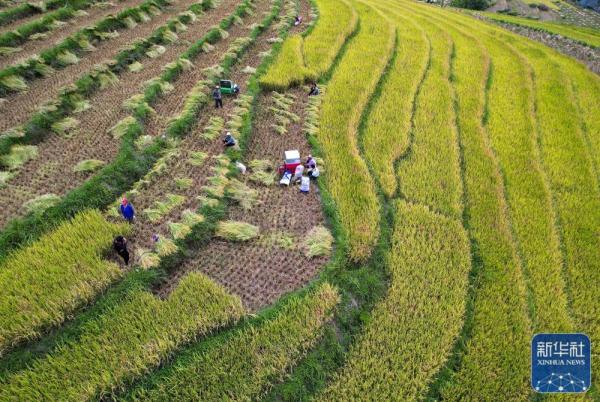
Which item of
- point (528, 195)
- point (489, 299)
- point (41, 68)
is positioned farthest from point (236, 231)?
point (41, 68)

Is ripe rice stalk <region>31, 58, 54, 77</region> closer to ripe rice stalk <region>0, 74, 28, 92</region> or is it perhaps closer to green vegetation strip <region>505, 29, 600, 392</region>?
ripe rice stalk <region>0, 74, 28, 92</region>

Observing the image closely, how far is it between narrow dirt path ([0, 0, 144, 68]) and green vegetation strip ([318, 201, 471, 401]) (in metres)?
14.6

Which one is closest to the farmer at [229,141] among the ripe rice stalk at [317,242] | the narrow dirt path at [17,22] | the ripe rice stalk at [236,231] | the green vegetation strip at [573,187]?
the ripe rice stalk at [236,231]

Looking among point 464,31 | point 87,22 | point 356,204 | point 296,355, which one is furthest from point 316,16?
point 296,355

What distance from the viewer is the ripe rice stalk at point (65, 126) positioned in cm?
1097

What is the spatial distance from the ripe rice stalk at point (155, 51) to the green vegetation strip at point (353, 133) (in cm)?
596

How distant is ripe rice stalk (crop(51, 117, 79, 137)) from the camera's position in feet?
36.0

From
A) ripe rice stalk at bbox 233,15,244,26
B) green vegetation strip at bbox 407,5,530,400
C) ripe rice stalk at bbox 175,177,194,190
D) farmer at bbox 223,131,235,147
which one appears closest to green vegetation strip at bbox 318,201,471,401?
green vegetation strip at bbox 407,5,530,400

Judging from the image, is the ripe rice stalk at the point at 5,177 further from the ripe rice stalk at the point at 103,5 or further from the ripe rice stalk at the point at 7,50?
the ripe rice stalk at the point at 103,5

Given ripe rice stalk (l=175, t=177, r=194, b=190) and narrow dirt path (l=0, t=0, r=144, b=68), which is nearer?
ripe rice stalk (l=175, t=177, r=194, b=190)

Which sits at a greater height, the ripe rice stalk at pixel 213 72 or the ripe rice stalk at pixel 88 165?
the ripe rice stalk at pixel 213 72

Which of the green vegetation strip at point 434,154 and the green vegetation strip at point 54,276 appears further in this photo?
the green vegetation strip at point 434,154

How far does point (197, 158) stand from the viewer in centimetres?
1043

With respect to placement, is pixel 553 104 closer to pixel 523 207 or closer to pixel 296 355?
pixel 523 207
